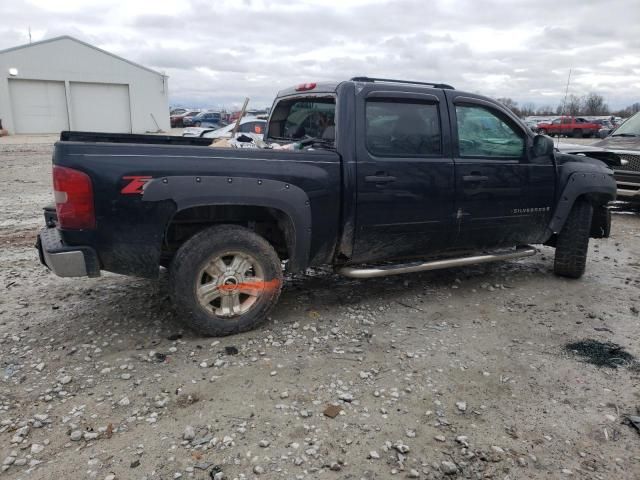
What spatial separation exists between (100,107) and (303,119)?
3095cm

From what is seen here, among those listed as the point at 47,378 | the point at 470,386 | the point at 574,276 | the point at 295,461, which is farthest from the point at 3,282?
the point at 574,276

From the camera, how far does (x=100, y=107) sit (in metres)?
32.1

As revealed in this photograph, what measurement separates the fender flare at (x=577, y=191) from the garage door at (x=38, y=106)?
3157cm

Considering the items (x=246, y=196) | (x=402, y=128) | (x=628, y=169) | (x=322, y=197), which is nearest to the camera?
(x=246, y=196)

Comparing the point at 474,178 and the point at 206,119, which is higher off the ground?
the point at 206,119

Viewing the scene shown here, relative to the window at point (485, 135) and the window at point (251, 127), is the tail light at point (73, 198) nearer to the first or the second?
the window at point (485, 135)

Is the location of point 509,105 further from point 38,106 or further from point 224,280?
point 38,106

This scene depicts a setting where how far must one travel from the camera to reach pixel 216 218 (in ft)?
13.2

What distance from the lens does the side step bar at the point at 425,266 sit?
4.39 metres

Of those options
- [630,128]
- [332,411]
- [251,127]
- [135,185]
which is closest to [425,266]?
[332,411]

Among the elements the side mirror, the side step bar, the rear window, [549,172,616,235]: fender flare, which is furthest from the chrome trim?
[549,172,616,235]: fender flare

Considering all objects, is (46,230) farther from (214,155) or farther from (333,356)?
(333,356)

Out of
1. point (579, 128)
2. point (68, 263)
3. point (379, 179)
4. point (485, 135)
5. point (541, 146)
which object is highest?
point (579, 128)

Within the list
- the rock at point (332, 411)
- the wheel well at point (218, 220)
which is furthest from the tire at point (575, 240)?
the rock at point (332, 411)
